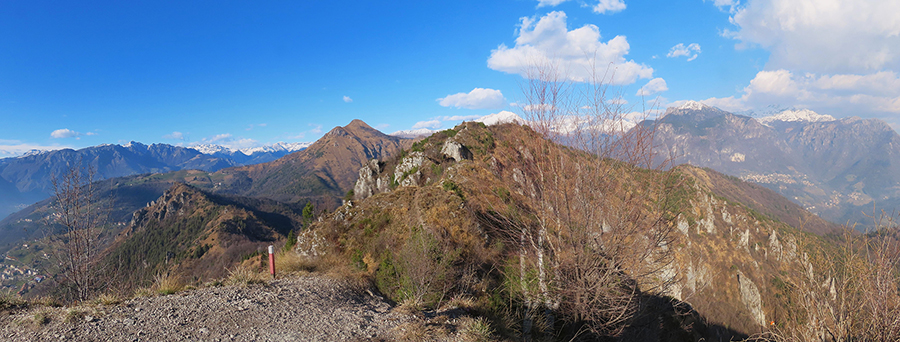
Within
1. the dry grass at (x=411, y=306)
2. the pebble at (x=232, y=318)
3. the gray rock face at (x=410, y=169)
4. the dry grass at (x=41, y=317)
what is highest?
the gray rock face at (x=410, y=169)

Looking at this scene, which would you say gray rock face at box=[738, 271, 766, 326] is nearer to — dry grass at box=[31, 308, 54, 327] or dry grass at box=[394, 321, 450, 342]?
dry grass at box=[394, 321, 450, 342]

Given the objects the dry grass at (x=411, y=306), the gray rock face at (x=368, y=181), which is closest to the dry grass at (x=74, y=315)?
the dry grass at (x=411, y=306)

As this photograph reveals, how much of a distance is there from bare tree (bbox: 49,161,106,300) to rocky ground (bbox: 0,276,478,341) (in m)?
9.57

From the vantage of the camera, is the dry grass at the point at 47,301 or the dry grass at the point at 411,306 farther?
the dry grass at the point at 411,306

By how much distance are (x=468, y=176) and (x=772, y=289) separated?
75228 mm

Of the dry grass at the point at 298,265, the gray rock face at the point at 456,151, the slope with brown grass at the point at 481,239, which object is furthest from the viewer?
the gray rock face at the point at 456,151

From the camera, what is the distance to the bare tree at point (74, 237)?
44.6 feet

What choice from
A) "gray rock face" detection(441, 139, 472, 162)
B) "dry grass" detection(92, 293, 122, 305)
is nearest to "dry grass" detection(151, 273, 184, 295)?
"dry grass" detection(92, 293, 122, 305)

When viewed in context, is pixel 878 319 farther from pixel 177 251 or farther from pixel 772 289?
pixel 177 251

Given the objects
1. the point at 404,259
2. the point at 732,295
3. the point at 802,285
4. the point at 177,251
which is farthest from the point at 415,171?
the point at 177,251

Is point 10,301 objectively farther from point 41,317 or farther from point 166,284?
A: point 166,284

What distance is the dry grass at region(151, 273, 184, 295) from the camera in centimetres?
834

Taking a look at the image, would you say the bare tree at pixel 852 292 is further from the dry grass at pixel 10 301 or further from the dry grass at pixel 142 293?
the dry grass at pixel 10 301

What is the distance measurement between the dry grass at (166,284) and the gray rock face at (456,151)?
29229 mm
